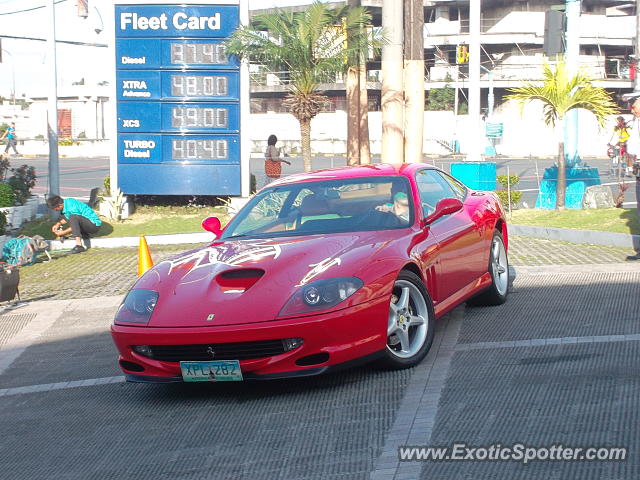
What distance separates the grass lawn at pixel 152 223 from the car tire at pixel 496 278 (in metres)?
9.34

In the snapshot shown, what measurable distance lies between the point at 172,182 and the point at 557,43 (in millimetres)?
8612

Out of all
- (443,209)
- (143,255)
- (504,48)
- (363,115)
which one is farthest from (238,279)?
(504,48)

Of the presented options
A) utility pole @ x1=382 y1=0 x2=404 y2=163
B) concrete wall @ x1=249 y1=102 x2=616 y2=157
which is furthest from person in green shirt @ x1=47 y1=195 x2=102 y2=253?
concrete wall @ x1=249 y1=102 x2=616 y2=157

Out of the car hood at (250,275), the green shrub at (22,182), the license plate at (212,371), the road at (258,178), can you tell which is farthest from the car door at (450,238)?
the road at (258,178)

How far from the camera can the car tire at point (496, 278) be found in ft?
26.9

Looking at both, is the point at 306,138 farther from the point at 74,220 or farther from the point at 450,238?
the point at 450,238

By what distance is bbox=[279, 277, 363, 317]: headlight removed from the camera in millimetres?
5605

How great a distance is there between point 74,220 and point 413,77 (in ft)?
20.9

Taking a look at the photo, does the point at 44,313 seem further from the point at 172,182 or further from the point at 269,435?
the point at 172,182

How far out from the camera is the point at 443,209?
23.1ft

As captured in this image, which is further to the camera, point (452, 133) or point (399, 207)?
point (452, 133)

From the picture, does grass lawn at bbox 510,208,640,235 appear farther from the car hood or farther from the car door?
the car hood

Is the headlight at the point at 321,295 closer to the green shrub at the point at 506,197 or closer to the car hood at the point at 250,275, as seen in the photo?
the car hood at the point at 250,275

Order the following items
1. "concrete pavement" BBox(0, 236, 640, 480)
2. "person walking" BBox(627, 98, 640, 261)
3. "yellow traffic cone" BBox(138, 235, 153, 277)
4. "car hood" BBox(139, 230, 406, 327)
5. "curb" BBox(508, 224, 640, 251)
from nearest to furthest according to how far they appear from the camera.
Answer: "concrete pavement" BBox(0, 236, 640, 480) → "car hood" BBox(139, 230, 406, 327) → "person walking" BBox(627, 98, 640, 261) → "yellow traffic cone" BBox(138, 235, 153, 277) → "curb" BBox(508, 224, 640, 251)
